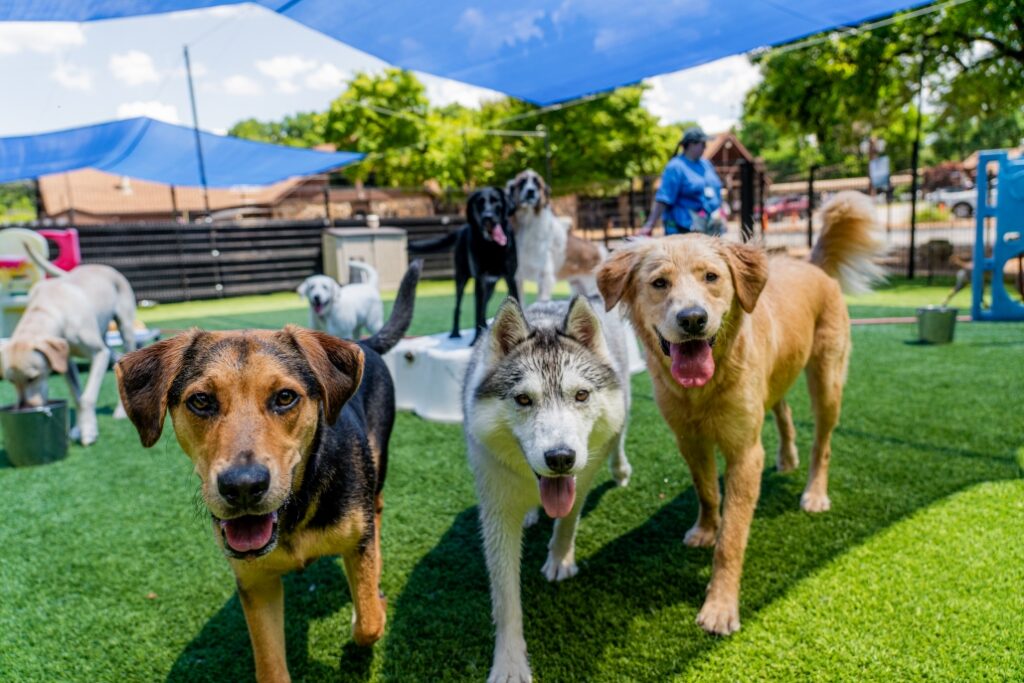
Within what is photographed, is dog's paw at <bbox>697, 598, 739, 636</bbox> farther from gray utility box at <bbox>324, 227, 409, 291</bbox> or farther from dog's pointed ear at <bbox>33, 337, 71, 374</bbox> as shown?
gray utility box at <bbox>324, 227, 409, 291</bbox>

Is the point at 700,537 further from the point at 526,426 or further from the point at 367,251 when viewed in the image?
the point at 367,251

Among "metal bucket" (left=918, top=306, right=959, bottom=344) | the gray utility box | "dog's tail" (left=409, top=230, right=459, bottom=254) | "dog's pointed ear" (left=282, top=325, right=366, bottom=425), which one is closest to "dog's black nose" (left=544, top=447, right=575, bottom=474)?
"dog's pointed ear" (left=282, top=325, right=366, bottom=425)

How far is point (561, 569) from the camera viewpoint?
3135mm

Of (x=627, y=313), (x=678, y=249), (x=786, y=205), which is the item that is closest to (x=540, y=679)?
(x=627, y=313)

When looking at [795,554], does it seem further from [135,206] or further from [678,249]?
[135,206]

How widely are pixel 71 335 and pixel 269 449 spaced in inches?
207

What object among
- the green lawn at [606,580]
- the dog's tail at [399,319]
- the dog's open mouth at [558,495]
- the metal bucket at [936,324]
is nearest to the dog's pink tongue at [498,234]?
the dog's tail at [399,319]

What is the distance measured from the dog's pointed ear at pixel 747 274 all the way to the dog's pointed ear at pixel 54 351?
17.6 ft

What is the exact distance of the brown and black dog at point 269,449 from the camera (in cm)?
184

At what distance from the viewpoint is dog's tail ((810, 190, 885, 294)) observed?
4.08 m

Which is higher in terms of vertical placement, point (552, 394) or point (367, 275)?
point (367, 275)

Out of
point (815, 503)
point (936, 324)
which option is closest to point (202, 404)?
point (815, 503)

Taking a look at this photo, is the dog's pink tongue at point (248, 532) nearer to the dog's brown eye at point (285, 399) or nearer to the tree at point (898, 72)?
the dog's brown eye at point (285, 399)

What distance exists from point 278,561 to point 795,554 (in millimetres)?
2466
